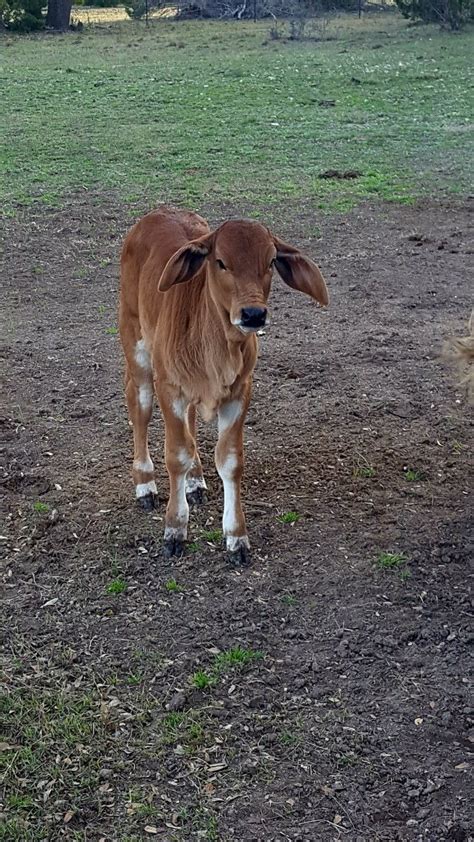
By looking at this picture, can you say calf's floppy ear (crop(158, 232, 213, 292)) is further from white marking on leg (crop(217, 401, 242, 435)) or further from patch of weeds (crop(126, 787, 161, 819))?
patch of weeds (crop(126, 787, 161, 819))

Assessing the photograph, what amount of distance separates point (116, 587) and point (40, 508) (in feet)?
3.11

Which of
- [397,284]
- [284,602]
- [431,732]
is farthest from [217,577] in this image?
[397,284]

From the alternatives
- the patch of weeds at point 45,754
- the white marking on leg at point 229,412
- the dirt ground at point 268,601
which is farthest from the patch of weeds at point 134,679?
the white marking on leg at point 229,412

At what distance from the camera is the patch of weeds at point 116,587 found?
5105 millimetres

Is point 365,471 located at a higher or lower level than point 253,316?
lower

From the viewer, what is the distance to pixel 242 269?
475cm

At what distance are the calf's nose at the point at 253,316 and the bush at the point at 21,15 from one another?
105 ft

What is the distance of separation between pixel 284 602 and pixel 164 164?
995 centimetres

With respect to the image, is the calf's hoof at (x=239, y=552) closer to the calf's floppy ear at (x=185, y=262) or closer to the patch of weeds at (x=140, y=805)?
the calf's floppy ear at (x=185, y=262)

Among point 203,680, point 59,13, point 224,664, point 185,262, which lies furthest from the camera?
point 59,13

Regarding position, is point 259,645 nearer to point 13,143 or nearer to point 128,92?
point 13,143

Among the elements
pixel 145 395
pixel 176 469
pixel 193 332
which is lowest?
pixel 176 469

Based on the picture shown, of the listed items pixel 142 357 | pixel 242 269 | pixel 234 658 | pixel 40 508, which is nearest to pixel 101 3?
pixel 142 357

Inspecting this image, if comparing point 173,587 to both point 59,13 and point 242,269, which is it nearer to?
point 242,269
